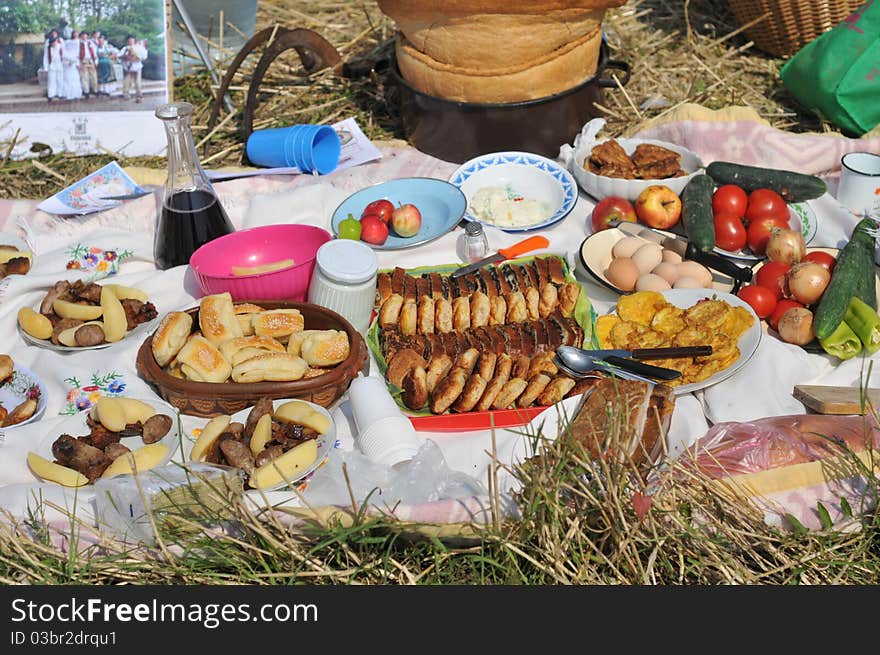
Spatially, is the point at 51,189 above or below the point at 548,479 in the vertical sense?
below

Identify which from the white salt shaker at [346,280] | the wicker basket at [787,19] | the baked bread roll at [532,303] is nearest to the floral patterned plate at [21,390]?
the white salt shaker at [346,280]

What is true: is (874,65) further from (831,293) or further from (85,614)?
(85,614)

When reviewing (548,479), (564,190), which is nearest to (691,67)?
(564,190)

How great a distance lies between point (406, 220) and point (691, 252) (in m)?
1.02

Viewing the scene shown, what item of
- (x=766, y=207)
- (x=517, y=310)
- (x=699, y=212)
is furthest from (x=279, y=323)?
(x=766, y=207)

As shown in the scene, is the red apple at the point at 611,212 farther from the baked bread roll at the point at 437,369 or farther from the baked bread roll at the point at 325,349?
the baked bread roll at the point at 325,349

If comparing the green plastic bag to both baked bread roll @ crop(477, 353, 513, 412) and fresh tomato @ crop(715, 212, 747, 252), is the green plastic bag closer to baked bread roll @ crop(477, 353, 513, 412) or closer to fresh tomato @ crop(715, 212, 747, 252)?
fresh tomato @ crop(715, 212, 747, 252)

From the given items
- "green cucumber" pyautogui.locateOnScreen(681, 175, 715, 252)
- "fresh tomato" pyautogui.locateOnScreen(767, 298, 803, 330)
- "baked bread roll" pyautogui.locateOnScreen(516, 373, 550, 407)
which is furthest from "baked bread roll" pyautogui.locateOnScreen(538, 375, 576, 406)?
"green cucumber" pyautogui.locateOnScreen(681, 175, 715, 252)

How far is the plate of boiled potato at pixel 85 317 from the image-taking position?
2.64 meters

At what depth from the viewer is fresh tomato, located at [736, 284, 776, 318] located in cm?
277

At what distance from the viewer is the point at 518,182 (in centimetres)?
362

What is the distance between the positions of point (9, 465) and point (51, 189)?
193cm

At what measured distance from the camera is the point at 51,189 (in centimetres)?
383

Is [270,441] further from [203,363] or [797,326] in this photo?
[797,326]
